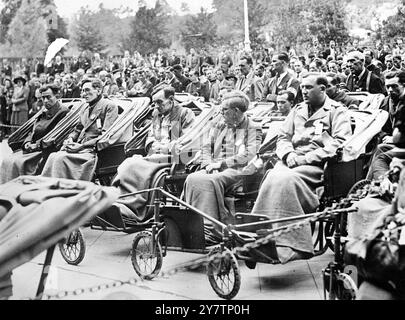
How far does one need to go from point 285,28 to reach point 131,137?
577cm

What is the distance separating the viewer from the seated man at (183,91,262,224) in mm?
6113

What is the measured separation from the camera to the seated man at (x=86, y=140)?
7.55 meters

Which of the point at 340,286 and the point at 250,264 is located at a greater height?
the point at 250,264

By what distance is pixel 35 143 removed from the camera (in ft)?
27.1

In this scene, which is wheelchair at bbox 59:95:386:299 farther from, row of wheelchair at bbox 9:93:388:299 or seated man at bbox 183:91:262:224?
seated man at bbox 183:91:262:224

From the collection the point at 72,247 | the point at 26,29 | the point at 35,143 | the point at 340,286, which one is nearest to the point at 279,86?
the point at 35,143

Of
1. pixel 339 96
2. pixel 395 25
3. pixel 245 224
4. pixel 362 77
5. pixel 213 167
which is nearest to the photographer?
pixel 245 224

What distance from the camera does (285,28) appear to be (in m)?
12.7

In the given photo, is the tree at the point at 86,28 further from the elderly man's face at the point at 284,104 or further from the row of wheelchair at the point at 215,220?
the elderly man's face at the point at 284,104

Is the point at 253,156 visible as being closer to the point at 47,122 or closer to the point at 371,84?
the point at 47,122

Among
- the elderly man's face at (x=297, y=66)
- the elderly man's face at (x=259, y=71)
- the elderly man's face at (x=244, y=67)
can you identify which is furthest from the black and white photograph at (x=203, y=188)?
the elderly man's face at (x=297, y=66)

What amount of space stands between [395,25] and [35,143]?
4.94 meters
